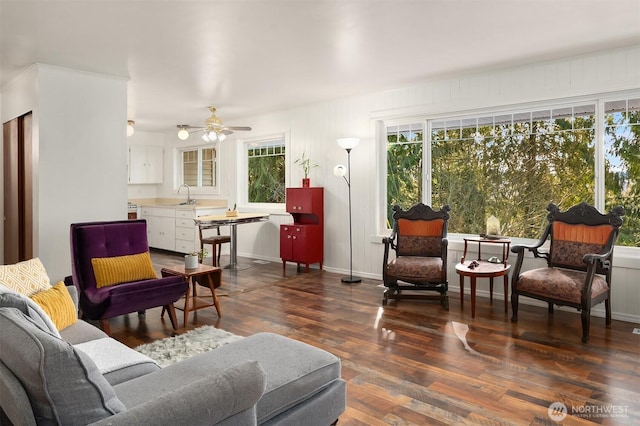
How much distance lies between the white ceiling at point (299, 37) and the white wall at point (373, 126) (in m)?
0.21

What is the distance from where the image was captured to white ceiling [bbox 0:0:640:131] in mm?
3115

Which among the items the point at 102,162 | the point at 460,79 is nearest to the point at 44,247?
the point at 102,162

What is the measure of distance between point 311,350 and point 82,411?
3.56 feet

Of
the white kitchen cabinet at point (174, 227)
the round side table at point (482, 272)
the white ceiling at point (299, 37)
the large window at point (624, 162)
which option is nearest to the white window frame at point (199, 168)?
the white kitchen cabinet at point (174, 227)

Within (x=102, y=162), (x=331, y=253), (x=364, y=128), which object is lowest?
(x=331, y=253)

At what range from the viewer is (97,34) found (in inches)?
143

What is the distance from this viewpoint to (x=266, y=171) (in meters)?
7.56

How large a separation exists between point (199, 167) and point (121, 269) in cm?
545

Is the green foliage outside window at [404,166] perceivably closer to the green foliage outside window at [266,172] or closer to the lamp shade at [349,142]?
the lamp shade at [349,142]

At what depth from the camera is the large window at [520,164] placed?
4.18m

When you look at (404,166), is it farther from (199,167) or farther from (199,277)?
(199,167)

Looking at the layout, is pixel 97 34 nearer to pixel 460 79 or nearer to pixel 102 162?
pixel 102 162

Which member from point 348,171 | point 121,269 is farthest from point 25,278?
point 348,171

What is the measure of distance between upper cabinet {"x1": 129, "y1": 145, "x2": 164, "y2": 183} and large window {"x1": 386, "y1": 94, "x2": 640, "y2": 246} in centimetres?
577
